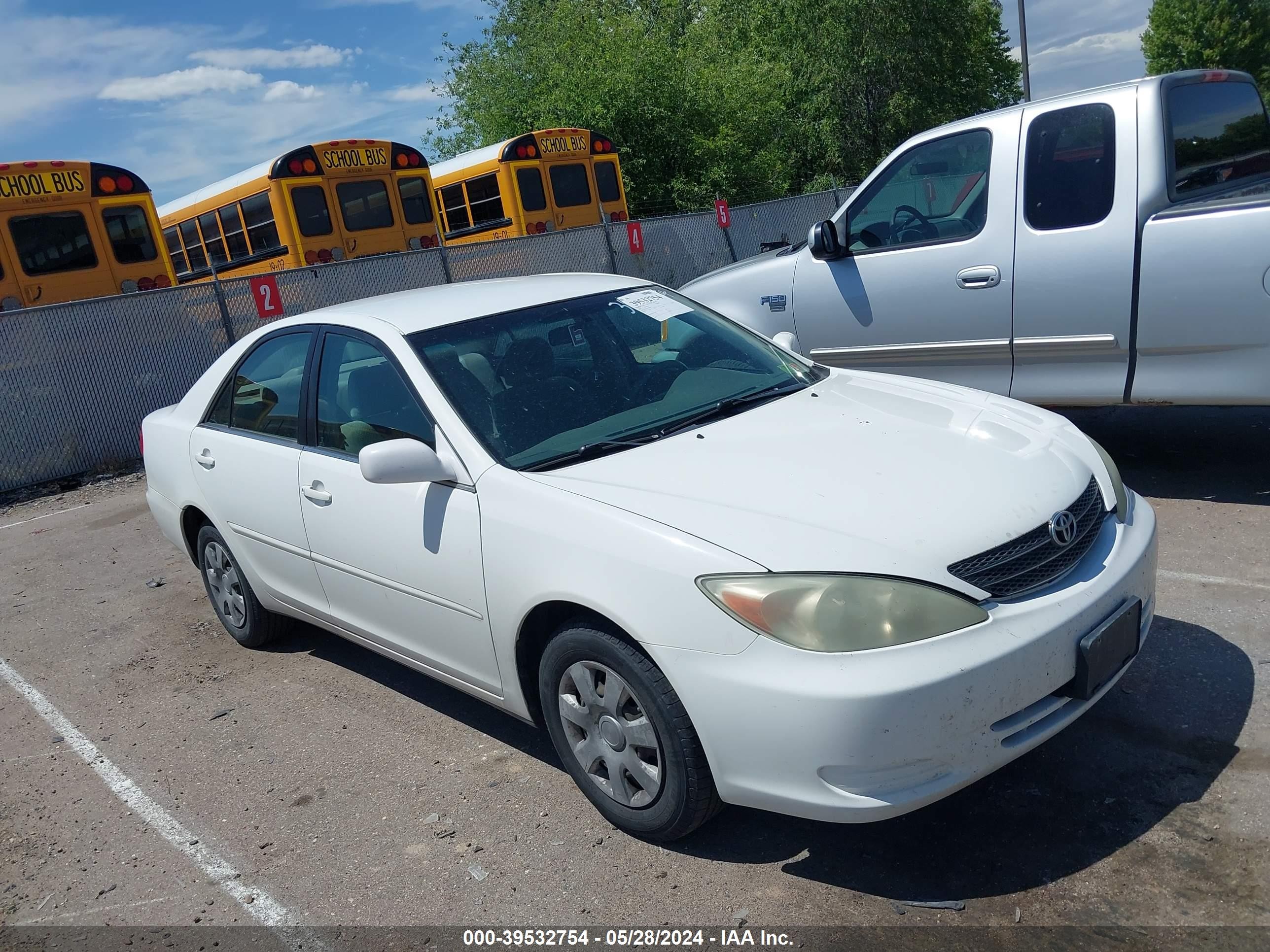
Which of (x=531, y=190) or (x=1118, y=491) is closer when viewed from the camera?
(x=1118, y=491)

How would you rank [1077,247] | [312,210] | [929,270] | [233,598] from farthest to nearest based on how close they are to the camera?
[312,210] < [929,270] < [1077,247] < [233,598]

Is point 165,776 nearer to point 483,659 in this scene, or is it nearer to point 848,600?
point 483,659

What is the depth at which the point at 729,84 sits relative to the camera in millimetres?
27203

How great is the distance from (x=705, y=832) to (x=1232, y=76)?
539cm

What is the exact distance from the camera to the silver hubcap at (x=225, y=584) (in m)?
5.02

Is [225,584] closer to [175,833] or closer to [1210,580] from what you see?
[175,833]

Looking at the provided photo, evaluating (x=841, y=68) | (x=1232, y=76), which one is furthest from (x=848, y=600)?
(x=841, y=68)

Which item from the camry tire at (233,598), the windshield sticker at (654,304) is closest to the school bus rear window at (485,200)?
the camry tire at (233,598)

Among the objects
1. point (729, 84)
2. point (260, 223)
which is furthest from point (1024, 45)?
point (260, 223)

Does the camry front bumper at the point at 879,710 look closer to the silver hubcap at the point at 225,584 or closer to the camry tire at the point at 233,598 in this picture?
the camry tire at the point at 233,598

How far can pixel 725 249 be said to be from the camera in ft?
59.8

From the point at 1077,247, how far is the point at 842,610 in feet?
11.8

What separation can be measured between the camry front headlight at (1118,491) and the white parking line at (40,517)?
28.5 ft

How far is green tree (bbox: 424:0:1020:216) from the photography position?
25812mm
